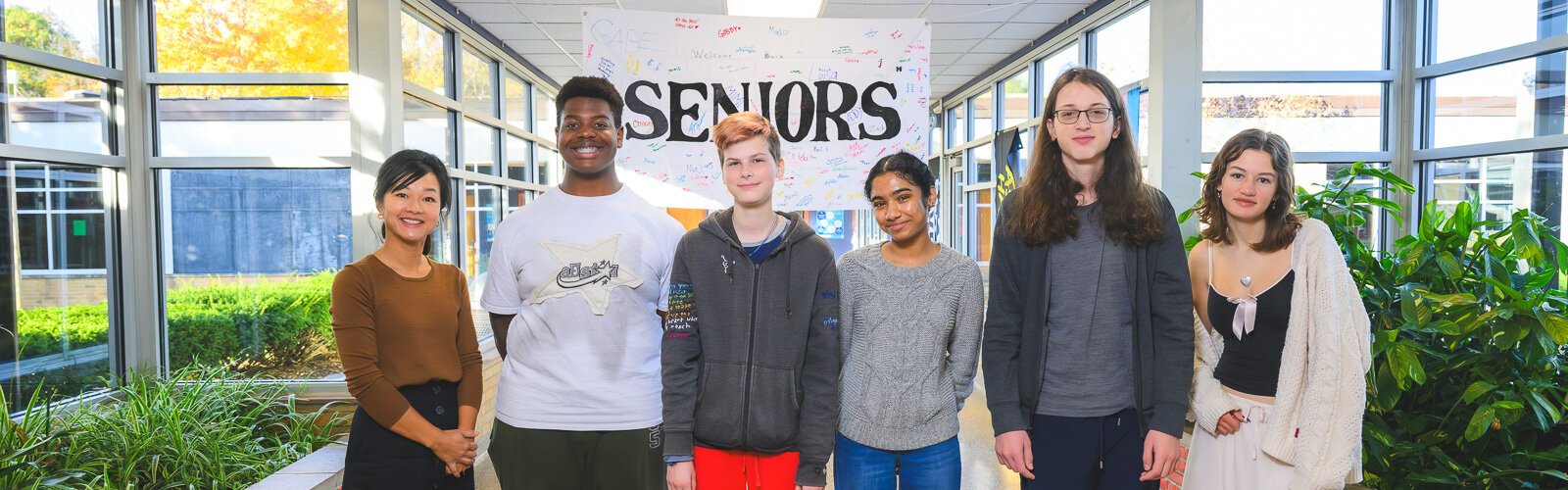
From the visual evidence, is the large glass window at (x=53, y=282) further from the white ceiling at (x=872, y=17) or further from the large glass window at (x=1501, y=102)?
the large glass window at (x=1501, y=102)

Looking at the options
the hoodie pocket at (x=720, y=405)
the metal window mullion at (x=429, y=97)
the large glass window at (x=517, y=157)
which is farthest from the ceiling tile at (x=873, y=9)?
the hoodie pocket at (x=720, y=405)

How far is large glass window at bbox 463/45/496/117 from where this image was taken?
6141 millimetres

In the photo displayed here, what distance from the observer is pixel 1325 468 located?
5.82 ft

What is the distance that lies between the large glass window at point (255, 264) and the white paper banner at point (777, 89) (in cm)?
268

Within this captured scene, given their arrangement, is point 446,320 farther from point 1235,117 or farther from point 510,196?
point 510,196

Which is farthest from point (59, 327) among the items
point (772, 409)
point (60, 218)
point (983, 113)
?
point (983, 113)

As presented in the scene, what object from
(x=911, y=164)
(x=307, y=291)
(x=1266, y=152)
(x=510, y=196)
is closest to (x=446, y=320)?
(x=911, y=164)

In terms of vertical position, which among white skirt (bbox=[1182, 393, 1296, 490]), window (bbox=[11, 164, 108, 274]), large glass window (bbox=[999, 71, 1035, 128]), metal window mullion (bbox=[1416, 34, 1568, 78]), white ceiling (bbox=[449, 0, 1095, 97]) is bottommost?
white skirt (bbox=[1182, 393, 1296, 490])

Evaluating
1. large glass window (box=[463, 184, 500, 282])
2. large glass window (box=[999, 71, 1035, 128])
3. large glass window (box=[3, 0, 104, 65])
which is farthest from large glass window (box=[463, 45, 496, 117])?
large glass window (box=[999, 71, 1035, 128])

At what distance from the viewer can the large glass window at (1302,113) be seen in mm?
4719

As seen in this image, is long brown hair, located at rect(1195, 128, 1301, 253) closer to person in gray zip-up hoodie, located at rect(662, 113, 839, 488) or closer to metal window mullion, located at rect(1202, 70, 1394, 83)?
person in gray zip-up hoodie, located at rect(662, 113, 839, 488)

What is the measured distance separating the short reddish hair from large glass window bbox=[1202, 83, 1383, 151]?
3.92m

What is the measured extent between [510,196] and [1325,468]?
21.4 ft

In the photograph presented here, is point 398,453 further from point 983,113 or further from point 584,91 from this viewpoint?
point 983,113
